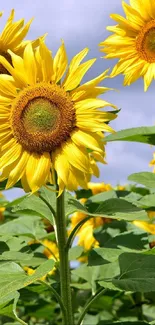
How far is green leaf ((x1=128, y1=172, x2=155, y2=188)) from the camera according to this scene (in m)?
2.35

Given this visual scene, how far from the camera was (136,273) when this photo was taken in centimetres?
212

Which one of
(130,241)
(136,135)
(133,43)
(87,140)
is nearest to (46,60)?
(87,140)

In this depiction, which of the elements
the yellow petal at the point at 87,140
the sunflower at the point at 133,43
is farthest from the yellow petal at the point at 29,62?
the sunflower at the point at 133,43

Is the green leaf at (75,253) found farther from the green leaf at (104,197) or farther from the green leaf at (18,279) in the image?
the green leaf at (18,279)

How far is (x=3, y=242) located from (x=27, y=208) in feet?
0.53

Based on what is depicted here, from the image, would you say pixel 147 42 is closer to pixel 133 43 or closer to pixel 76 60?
pixel 133 43

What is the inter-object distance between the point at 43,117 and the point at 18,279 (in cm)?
55

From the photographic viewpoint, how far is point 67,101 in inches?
83.0

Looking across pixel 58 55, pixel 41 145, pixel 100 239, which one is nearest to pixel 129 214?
pixel 41 145

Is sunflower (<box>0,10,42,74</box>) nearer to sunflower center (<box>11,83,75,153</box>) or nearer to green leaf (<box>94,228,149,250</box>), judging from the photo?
sunflower center (<box>11,83,75,153</box>)

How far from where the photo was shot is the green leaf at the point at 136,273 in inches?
79.1

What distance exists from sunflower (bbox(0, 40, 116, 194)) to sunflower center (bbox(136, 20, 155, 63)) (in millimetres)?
1092

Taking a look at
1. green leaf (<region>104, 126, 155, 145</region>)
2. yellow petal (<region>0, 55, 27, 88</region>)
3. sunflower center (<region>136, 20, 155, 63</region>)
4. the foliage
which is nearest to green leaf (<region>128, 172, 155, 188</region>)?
the foliage

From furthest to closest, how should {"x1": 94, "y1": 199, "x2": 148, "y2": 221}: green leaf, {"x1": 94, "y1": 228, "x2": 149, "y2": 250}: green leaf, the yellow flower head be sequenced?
the yellow flower head < {"x1": 94, "y1": 228, "x2": 149, "y2": 250}: green leaf < {"x1": 94, "y1": 199, "x2": 148, "y2": 221}: green leaf
